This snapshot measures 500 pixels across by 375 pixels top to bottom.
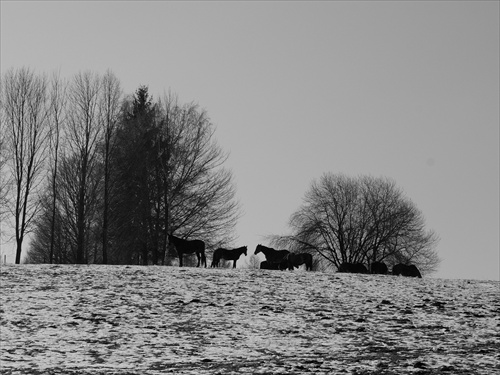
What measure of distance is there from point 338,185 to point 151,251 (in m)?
23.1

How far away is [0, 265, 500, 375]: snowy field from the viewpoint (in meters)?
17.2

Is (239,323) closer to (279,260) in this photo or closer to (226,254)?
(226,254)

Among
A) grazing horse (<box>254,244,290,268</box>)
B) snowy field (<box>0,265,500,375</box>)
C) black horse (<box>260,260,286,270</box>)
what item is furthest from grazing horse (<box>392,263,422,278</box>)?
black horse (<box>260,260,286,270</box>)

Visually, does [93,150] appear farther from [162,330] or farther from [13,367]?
[13,367]

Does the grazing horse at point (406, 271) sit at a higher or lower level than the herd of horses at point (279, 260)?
lower

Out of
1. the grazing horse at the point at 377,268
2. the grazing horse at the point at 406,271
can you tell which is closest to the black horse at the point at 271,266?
the grazing horse at the point at 377,268

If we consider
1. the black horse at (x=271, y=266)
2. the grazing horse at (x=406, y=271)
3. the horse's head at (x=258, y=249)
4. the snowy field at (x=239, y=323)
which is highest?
the horse's head at (x=258, y=249)

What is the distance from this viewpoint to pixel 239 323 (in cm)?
2227

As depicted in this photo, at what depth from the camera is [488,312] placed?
79.2 feet

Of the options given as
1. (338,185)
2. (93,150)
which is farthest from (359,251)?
(93,150)

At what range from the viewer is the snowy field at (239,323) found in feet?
56.3

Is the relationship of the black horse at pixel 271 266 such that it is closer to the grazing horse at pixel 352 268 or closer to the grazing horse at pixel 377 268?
the grazing horse at pixel 352 268

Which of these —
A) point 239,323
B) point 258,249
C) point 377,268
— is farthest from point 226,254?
point 239,323

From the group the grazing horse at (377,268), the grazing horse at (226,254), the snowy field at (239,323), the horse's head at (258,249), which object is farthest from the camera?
the horse's head at (258,249)
